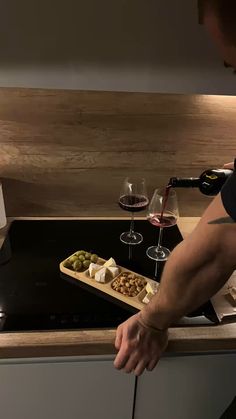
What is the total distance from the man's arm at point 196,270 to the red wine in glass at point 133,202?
1.42 ft

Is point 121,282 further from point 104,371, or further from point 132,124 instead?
point 132,124

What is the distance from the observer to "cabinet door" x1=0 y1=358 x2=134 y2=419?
1021 millimetres

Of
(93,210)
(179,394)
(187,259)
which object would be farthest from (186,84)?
(179,394)

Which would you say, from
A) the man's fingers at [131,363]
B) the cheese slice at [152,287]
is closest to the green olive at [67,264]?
the cheese slice at [152,287]

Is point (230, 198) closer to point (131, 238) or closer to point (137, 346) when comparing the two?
point (137, 346)

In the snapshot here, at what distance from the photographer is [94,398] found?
1089mm

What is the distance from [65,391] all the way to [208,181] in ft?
2.53

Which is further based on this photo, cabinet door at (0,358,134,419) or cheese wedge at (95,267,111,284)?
cheese wedge at (95,267,111,284)

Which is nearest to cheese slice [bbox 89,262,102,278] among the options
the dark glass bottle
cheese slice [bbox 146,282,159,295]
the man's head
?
cheese slice [bbox 146,282,159,295]

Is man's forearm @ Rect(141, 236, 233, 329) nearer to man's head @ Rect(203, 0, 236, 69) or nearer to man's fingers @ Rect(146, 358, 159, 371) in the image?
man's fingers @ Rect(146, 358, 159, 371)

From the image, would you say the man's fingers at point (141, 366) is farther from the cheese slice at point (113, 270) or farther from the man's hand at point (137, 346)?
the cheese slice at point (113, 270)

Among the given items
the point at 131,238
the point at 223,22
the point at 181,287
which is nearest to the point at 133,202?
the point at 131,238

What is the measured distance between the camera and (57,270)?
1.24 metres

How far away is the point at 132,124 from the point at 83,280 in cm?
56
